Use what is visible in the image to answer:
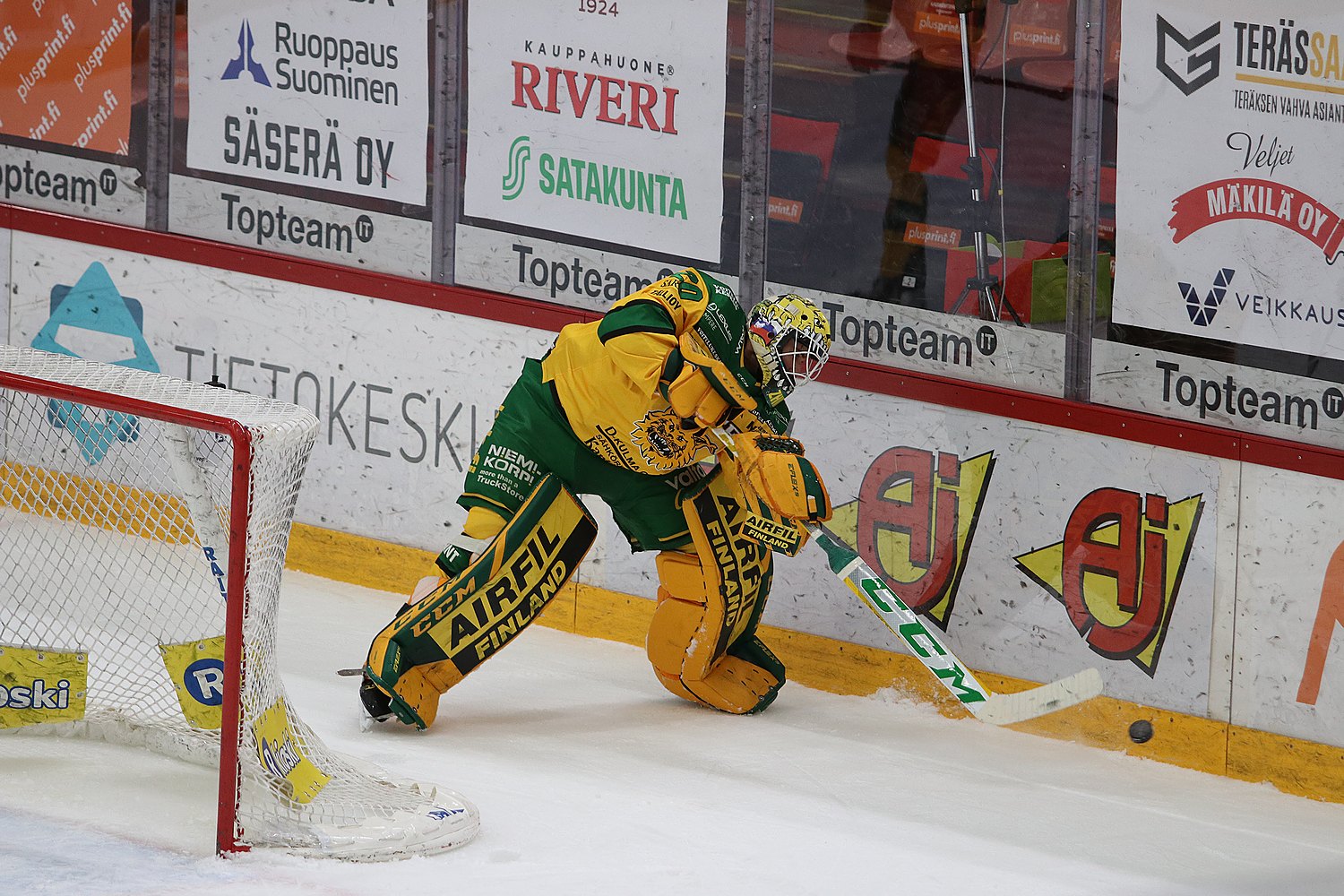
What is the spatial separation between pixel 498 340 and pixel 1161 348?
6.82ft

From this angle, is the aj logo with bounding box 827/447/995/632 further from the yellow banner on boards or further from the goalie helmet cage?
the yellow banner on boards

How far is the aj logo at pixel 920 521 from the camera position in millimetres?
5477

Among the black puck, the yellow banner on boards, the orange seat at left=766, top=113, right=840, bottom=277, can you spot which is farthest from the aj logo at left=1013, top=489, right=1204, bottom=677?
the yellow banner on boards

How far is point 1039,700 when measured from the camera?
5.03 meters

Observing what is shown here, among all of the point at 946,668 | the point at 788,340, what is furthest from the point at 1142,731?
the point at 788,340

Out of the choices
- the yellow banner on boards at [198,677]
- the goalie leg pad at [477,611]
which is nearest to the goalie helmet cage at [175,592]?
the yellow banner on boards at [198,677]

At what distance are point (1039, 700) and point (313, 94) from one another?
3132mm

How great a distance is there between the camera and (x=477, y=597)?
202 inches

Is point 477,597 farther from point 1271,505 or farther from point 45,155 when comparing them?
point 45,155

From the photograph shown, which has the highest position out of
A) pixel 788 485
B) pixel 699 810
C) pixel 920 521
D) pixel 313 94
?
pixel 313 94

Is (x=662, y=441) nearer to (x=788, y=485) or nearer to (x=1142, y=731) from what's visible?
(x=788, y=485)

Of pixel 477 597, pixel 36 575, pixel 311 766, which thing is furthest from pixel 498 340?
pixel 311 766

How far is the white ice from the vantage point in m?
4.18

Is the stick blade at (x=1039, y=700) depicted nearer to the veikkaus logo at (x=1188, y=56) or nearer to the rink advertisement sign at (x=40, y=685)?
the veikkaus logo at (x=1188, y=56)
